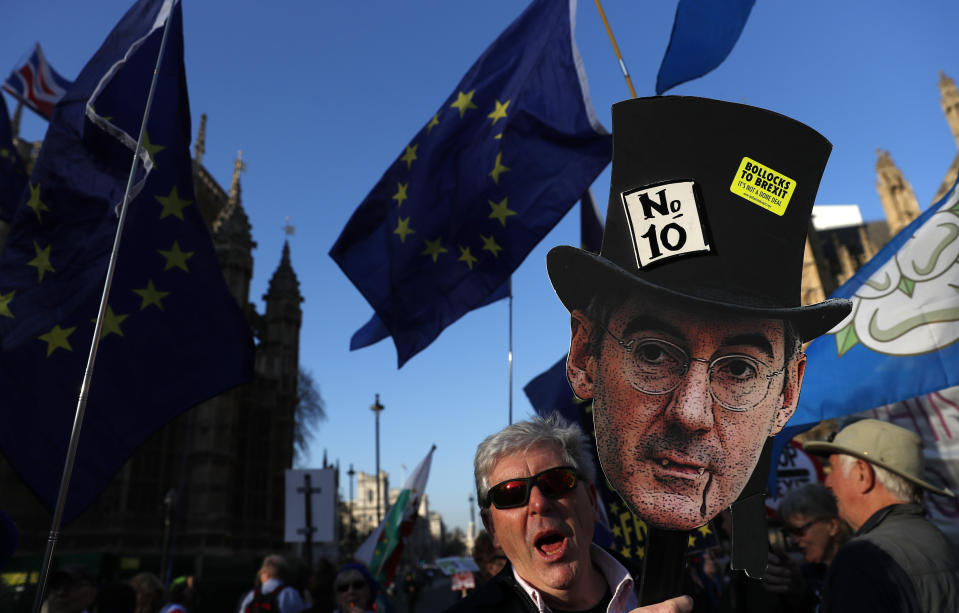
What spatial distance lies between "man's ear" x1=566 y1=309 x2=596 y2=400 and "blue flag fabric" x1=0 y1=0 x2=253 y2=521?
9.91 feet

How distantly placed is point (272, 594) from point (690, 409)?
5.71m

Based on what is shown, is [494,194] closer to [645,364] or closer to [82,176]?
[82,176]

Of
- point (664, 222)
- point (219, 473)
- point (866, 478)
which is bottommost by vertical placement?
point (866, 478)

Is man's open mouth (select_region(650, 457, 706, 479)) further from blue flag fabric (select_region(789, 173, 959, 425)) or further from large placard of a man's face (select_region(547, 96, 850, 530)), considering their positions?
blue flag fabric (select_region(789, 173, 959, 425))

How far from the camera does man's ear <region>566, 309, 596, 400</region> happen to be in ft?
8.42

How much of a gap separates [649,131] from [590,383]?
1.00m

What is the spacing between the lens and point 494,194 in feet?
19.3

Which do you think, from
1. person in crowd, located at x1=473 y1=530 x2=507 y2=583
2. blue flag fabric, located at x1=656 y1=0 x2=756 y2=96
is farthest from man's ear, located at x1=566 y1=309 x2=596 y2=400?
person in crowd, located at x1=473 y1=530 x2=507 y2=583

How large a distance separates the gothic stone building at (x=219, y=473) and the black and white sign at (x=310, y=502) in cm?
1219

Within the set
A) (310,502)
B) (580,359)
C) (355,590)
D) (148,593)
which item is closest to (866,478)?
(580,359)

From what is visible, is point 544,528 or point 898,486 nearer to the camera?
point 544,528

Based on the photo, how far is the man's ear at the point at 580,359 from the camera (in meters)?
2.57

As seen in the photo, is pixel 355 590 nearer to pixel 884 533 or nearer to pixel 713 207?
pixel 884 533

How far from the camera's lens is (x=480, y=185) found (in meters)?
5.96
